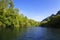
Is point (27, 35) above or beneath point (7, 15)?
beneath

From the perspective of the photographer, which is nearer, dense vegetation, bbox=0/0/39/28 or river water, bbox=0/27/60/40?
river water, bbox=0/27/60/40

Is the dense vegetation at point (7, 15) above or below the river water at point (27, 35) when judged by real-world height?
above

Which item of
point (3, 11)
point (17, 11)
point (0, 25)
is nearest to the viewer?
point (0, 25)

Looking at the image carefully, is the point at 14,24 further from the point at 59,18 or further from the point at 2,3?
the point at 59,18

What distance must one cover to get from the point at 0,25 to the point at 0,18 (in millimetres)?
5184

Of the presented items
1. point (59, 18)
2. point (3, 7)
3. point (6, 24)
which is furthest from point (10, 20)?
point (59, 18)

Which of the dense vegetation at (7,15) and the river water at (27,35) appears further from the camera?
the dense vegetation at (7,15)

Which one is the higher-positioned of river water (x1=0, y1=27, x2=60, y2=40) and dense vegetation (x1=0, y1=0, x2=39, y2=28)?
dense vegetation (x1=0, y1=0, x2=39, y2=28)

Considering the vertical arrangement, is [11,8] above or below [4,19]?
above

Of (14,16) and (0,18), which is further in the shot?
(14,16)

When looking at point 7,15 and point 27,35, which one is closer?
point 27,35

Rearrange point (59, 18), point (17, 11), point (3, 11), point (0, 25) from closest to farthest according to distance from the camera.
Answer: point (0, 25)
point (3, 11)
point (17, 11)
point (59, 18)

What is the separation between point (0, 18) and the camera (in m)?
83.0

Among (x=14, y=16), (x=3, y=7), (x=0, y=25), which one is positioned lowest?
(x=0, y=25)
